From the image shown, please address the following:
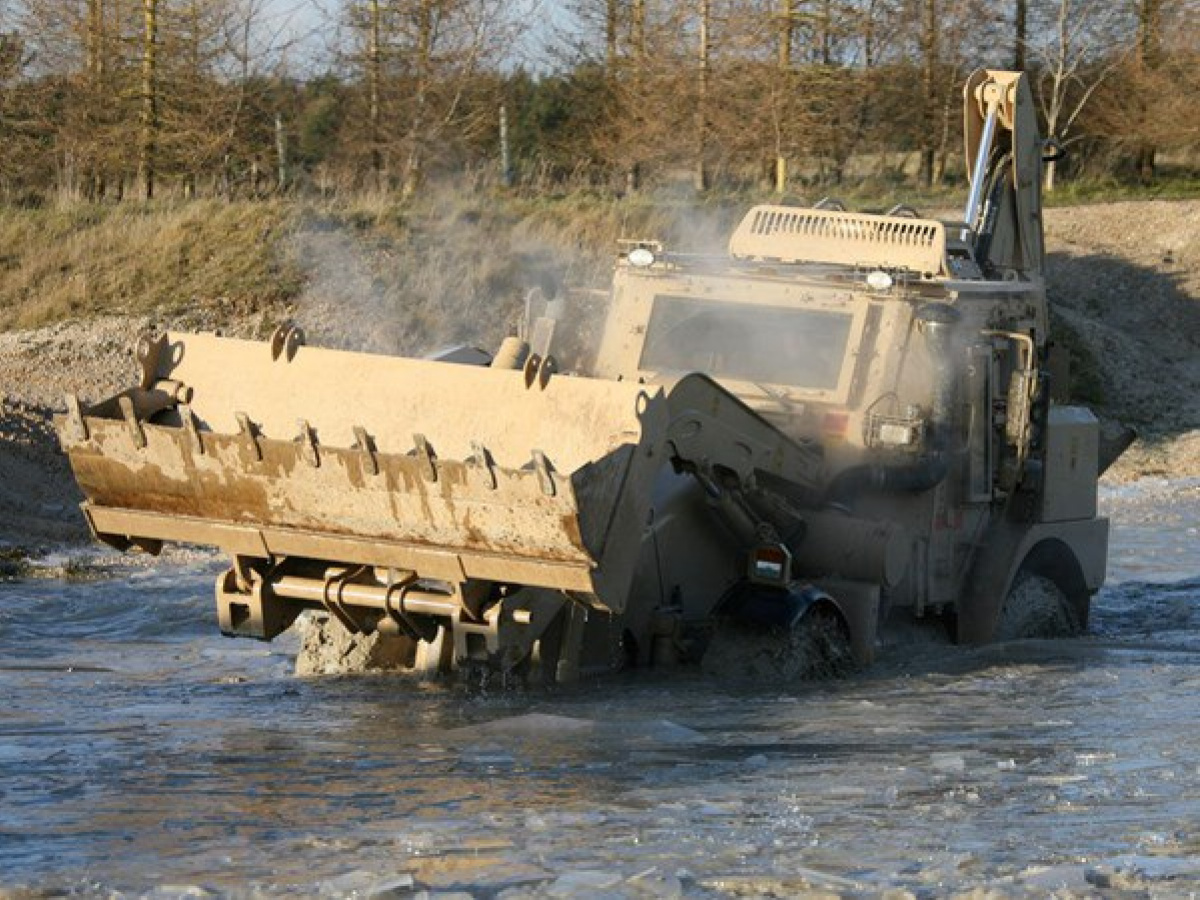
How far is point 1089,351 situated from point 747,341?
19.4 m

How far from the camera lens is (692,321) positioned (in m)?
12.5

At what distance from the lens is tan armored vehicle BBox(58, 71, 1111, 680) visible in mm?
9898

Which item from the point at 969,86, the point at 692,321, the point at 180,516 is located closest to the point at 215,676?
the point at 180,516

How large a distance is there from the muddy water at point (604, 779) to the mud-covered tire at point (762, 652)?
0.11 meters

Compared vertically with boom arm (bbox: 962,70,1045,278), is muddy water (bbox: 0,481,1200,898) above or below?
below

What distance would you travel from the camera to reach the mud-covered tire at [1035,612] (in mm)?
13227

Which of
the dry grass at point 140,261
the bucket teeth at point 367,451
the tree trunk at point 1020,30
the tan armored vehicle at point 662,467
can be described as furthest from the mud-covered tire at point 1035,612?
the tree trunk at point 1020,30

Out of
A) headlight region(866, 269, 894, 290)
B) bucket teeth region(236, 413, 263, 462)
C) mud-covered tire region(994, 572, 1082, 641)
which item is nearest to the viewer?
bucket teeth region(236, 413, 263, 462)

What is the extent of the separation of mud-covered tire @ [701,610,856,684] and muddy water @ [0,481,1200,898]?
107 mm

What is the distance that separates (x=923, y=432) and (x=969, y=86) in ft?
12.6

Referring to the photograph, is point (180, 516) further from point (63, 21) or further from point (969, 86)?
point (63, 21)

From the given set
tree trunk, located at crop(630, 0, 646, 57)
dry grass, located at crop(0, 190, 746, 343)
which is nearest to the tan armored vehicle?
dry grass, located at crop(0, 190, 746, 343)

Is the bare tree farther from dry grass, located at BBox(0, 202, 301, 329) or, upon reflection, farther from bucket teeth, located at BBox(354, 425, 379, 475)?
bucket teeth, located at BBox(354, 425, 379, 475)

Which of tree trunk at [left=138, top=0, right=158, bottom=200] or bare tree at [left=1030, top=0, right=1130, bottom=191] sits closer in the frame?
tree trunk at [left=138, top=0, right=158, bottom=200]
